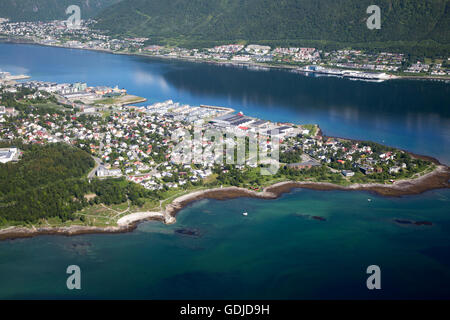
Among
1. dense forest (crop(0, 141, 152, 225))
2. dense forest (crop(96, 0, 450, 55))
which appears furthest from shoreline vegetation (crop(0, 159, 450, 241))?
dense forest (crop(96, 0, 450, 55))

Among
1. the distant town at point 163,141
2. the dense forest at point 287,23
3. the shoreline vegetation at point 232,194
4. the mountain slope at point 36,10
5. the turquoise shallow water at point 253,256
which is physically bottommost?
the turquoise shallow water at point 253,256

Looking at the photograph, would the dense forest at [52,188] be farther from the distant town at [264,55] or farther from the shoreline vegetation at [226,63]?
the shoreline vegetation at [226,63]

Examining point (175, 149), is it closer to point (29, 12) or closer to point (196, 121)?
point (196, 121)

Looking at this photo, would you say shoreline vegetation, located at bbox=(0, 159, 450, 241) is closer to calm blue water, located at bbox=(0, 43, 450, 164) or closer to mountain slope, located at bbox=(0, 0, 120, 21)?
calm blue water, located at bbox=(0, 43, 450, 164)

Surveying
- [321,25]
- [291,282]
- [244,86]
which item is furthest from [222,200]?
[321,25]

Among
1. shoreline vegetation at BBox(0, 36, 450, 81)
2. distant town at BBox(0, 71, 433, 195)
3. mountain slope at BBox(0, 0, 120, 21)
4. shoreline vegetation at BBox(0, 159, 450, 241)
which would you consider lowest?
shoreline vegetation at BBox(0, 159, 450, 241)

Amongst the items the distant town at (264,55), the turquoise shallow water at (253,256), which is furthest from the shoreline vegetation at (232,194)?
the distant town at (264,55)
